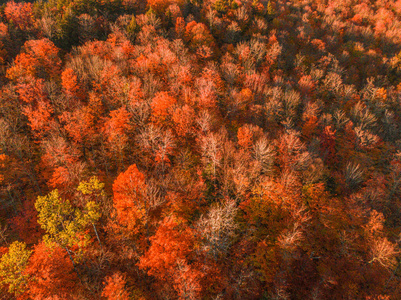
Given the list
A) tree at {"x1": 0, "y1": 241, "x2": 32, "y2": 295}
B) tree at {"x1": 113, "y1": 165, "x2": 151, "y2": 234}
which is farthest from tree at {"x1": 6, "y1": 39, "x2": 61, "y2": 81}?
tree at {"x1": 0, "y1": 241, "x2": 32, "y2": 295}

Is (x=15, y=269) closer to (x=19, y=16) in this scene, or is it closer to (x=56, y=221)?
(x=56, y=221)

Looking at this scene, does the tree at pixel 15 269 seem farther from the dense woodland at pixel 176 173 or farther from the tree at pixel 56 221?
the tree at pixel 56 221

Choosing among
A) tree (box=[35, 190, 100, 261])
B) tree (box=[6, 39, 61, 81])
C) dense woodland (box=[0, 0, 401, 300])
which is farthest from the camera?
tree (box=[6, 39, 61, 81])

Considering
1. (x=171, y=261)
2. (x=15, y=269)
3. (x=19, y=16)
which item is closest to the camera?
(x=15, y=269)

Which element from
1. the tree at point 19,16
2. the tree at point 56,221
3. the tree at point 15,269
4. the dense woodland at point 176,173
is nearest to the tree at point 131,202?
the dense woodland at point 176,173

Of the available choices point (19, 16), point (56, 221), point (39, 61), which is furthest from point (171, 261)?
point (19, 16)

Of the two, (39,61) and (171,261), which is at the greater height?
(39,61)

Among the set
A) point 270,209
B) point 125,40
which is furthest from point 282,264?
point 125,40

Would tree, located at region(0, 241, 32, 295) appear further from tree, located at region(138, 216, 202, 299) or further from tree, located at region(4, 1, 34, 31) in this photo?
tree, located at region(4, 1, 34, 31)

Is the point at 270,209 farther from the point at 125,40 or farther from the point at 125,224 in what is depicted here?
the point at 125,40
